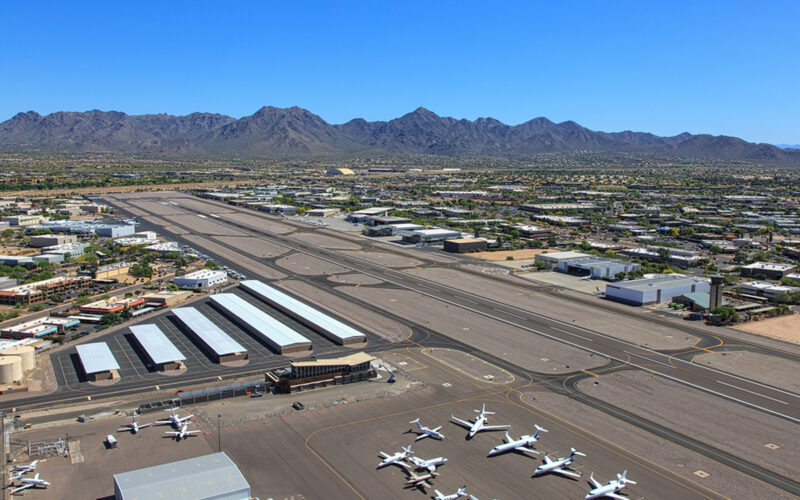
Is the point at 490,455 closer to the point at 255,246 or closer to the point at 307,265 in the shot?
the point at 307,265

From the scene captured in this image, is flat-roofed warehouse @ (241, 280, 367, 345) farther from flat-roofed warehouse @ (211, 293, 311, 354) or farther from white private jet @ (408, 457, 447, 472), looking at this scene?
Answer: white private jet @ (408, 457, 447, 472)

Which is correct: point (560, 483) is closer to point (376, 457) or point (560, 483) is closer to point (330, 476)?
point (376, 457)

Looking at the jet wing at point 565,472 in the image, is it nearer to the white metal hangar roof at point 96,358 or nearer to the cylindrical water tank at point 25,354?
the white metal hangar roof at point 96,358

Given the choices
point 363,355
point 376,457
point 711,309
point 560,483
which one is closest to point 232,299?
point 363,355

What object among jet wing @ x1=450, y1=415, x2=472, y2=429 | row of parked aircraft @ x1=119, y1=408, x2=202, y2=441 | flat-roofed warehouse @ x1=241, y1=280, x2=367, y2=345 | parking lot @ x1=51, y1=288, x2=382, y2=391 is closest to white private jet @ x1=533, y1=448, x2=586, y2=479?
jet wing @ x1=450, y1=415, x2=472, y2=429

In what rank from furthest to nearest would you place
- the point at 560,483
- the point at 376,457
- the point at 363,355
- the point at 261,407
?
the point at 363,355 → the point at 261,407 → the point at 376,457 → the point at 560,483

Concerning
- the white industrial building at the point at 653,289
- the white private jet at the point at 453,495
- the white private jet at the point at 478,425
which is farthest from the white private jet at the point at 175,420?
the white industrial building at the point at 653,289

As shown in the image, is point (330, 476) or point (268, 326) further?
point (268, 326)
